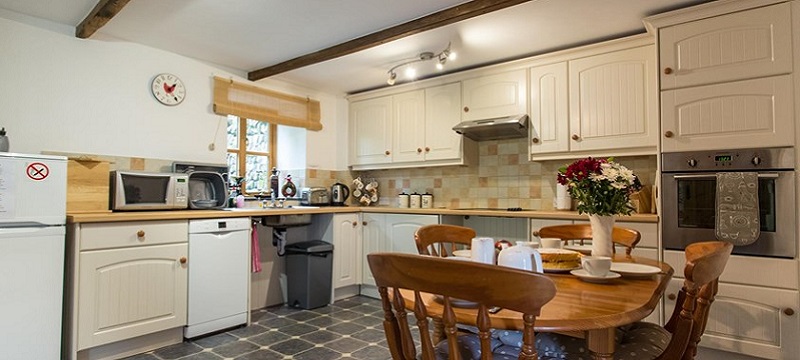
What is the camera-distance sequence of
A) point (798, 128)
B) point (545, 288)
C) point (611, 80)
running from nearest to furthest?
point (545, 288) < point (798, 128) < point (611, 80)

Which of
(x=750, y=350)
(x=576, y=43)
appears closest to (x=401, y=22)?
(x=576, y=43)

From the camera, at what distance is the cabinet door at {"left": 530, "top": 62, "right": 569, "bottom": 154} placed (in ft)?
10.3

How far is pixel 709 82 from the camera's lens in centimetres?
237

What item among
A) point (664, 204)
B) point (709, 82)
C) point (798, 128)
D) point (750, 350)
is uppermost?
point (709, 82)

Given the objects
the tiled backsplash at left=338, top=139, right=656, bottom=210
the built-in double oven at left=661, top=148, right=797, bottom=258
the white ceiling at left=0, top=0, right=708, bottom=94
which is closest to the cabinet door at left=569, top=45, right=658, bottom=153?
the white ceiling at left=0, top=0, right=708, bottom=94

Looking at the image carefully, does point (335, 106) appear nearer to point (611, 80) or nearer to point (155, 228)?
point (155, 228)

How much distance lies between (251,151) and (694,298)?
12.0ft

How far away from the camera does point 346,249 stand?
12.5 ft

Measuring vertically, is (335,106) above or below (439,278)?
above

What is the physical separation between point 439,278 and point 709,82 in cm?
240

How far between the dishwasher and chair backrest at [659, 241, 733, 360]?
261 cm

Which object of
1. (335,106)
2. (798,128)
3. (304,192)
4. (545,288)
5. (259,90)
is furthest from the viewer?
(335,106)

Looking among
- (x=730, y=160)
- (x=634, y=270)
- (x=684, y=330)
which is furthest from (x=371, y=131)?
(x=684, y=330)

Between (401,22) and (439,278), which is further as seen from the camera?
(401,22)
